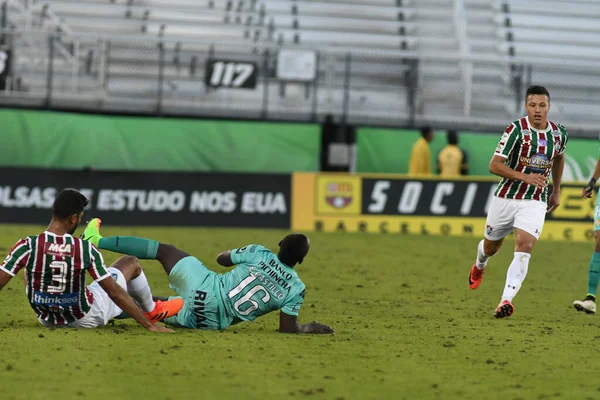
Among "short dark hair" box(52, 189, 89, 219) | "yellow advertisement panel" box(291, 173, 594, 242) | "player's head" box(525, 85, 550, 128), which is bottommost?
"yellow advertisement panel" box(291, 173, 594, 242)

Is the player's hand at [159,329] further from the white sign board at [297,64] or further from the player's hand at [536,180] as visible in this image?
the white sign board at [297,64]

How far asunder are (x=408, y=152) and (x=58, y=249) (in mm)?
16107

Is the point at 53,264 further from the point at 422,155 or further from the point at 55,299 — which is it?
the point at 422,155

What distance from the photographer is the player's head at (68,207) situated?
7.59m

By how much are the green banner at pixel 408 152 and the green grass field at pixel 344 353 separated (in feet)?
32.5

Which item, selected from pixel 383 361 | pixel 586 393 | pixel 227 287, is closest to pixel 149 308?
pixel 227 287

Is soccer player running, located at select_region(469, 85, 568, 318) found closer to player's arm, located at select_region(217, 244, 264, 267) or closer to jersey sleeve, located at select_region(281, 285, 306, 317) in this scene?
jersey sleeve, located at select_region(281, 285, 306, 317)

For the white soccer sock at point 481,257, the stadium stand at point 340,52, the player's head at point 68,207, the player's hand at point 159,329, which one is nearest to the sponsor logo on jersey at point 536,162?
the white soccer sock at point 481,257

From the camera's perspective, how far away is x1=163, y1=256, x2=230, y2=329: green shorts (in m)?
8.49

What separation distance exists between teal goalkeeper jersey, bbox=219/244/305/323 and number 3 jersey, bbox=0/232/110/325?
1.14 metres

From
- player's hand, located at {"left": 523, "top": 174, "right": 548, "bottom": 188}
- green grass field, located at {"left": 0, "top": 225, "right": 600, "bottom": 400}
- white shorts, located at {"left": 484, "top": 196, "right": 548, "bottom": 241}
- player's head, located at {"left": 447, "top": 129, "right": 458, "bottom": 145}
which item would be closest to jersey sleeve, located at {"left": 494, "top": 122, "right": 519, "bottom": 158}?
player's hand, located at {"left": 523, "top": 174, "right": 548, "bottom": 188}

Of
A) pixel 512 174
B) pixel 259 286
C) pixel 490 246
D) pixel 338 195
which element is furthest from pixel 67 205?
pixel 338 195

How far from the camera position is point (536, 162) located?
34.2 ft

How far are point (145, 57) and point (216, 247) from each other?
23.5 feet
